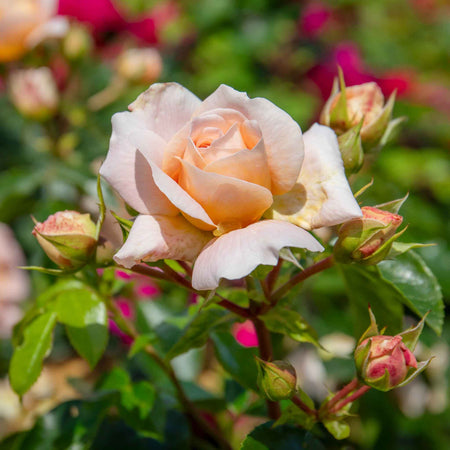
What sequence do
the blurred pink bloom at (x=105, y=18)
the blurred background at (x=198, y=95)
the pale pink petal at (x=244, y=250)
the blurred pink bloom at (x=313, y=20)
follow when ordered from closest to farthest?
the pale pink petal at (x=244, y=250)
the blurred background at (x=198, y=95)
the blurred pink bloom at (x=105, y=18)
the blurred pink bloom at (x=313, y=20)

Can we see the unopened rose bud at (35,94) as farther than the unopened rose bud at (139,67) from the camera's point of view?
No

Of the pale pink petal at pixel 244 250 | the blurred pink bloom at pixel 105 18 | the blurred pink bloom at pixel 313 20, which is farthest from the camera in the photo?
the blurred pink bloom at pixel 313 20

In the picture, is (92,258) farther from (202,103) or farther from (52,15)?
(52,15)

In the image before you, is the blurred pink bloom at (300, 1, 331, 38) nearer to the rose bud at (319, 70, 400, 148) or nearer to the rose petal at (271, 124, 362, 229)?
the rose bud at (319, 70, 400, 148)

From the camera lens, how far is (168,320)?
69 centimetres

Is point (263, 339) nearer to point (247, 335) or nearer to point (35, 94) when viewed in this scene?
point (247, 335)

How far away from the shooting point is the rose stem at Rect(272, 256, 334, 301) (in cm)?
51

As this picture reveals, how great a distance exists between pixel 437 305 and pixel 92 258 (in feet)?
1.04

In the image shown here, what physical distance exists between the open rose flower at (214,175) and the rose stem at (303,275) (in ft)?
0.16

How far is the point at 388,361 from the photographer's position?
1.49 ft

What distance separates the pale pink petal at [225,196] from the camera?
0.44 m

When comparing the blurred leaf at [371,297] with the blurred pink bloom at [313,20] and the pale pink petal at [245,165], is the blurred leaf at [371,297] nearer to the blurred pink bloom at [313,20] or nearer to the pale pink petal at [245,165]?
the pale pink petal at [245,165]

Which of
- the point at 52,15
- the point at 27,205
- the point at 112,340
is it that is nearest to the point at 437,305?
the point at 112,340

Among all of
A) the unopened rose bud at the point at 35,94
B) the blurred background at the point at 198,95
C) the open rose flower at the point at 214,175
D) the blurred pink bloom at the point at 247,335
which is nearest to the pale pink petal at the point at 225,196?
the open rose flower at the point at 214,175
